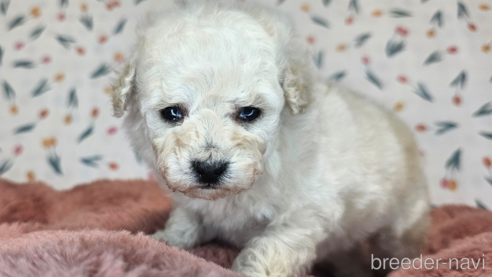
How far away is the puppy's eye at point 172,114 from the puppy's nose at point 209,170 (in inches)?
6.4

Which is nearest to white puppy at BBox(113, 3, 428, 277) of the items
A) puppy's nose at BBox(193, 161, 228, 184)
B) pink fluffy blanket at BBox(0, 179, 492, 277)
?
puppy's nose at BBox(193, 161, 228, 184)

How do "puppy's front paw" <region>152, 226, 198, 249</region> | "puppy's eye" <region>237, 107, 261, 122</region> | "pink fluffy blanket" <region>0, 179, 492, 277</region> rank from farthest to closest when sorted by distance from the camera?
1. "puppy's front paw" <region>152, 226, 198, 249</region>
2. "puppy's eye" <region>237, 107, 261, 122</region>
3. "pink fluffy blanket" <region>0, 179, 492, 277</region>

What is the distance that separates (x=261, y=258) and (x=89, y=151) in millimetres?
1772

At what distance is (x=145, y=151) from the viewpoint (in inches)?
50.3

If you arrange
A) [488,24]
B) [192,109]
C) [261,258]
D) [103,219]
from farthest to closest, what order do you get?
1. [488,24]
2. [103,219]
3. [261,258]
4. [192,109]

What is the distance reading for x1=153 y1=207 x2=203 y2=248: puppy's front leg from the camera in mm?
1369

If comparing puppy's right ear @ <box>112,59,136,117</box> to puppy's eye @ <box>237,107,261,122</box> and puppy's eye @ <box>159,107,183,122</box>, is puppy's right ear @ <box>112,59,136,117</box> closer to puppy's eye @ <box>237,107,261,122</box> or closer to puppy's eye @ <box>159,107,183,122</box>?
puppy's eye @ <box>159,107,183,122</box>

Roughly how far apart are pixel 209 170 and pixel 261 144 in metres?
0.18

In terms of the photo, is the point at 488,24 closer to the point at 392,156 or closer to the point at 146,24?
the point at 392,156

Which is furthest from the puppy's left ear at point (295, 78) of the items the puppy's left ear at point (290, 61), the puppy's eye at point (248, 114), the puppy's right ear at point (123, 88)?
the puppy's right ear at point (123, 88)

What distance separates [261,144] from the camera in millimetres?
1079

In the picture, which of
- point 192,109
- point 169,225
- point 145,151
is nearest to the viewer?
point 192,109

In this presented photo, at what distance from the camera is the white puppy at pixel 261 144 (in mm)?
1007

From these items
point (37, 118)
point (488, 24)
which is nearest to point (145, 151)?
point (37, 118)
